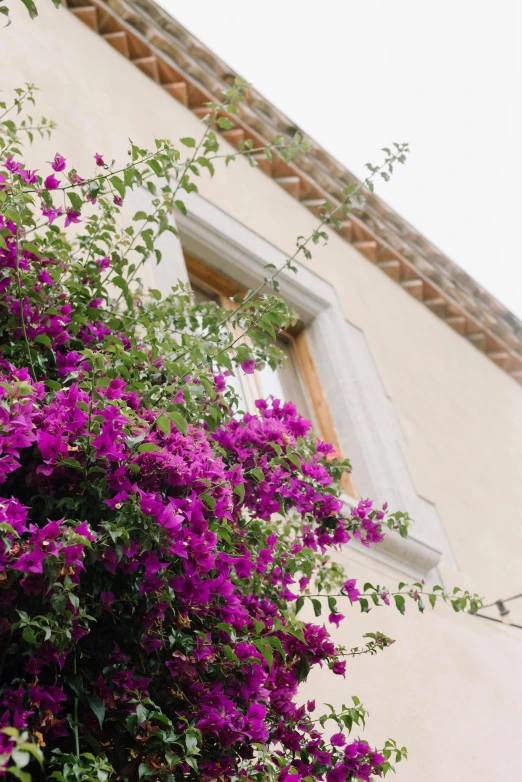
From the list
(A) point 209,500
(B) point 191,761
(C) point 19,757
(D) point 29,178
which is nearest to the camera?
(C) point 19,757

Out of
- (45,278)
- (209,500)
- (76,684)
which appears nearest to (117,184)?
(45,278)

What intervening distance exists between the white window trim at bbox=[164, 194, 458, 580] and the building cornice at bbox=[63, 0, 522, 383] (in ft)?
2.55

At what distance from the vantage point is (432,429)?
4.36 m

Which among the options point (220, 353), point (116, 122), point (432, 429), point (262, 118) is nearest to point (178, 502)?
point (220, 353)

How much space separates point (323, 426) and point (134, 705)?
261 cm

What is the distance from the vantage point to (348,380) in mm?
3920

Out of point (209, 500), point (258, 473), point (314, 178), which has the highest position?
point (314, 178)

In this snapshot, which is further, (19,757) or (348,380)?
(348,380)

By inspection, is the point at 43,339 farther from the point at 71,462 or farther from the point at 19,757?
the point at 19,757

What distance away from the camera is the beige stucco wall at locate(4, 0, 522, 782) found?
2643 mm

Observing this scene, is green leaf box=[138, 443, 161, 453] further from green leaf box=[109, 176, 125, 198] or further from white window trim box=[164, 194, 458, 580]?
white window trim box=[164, 194, 458, 580]

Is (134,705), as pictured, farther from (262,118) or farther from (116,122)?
(262,118)

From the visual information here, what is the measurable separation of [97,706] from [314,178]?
429 centimetres

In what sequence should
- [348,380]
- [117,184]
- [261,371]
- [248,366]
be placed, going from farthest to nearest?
[348,380]
[261,371]
[248,366]
[117,184]
